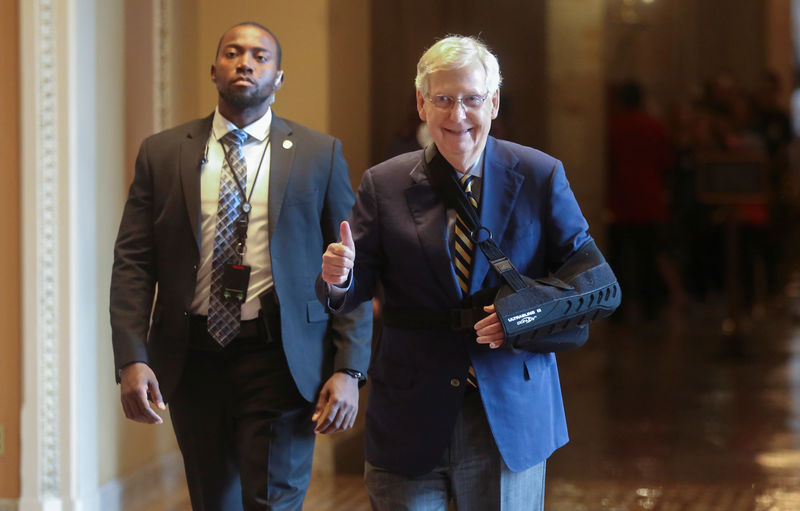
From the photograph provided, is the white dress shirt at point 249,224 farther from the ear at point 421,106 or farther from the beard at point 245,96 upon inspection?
the ear at point 421,106

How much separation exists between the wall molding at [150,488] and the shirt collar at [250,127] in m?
2.08

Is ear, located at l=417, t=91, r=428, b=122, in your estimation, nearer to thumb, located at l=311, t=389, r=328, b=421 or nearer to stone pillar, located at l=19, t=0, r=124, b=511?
thumb, located at l=311, t=389, r=328, b=421

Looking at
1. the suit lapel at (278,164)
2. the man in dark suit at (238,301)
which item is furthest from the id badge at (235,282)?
the suit lapel at (278,164)

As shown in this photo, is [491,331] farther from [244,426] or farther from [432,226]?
[244,426]

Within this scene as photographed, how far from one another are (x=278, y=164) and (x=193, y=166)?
0.75 ft

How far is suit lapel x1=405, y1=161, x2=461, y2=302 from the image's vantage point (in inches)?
93.4

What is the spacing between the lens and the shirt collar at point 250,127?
307 centimetres

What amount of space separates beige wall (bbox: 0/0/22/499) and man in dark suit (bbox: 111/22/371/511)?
1.59 metres

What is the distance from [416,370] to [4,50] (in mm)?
2775

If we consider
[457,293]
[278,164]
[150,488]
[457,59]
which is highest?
[457,59]

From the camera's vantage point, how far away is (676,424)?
6.42m

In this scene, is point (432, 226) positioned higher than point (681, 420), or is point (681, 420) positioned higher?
point (432, 226)

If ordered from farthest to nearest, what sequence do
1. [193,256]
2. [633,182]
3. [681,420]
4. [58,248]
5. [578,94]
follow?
[633,182], [578,94], [681,420], [58,248], [193,256]

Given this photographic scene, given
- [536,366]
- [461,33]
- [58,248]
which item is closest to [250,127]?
[536,366]
